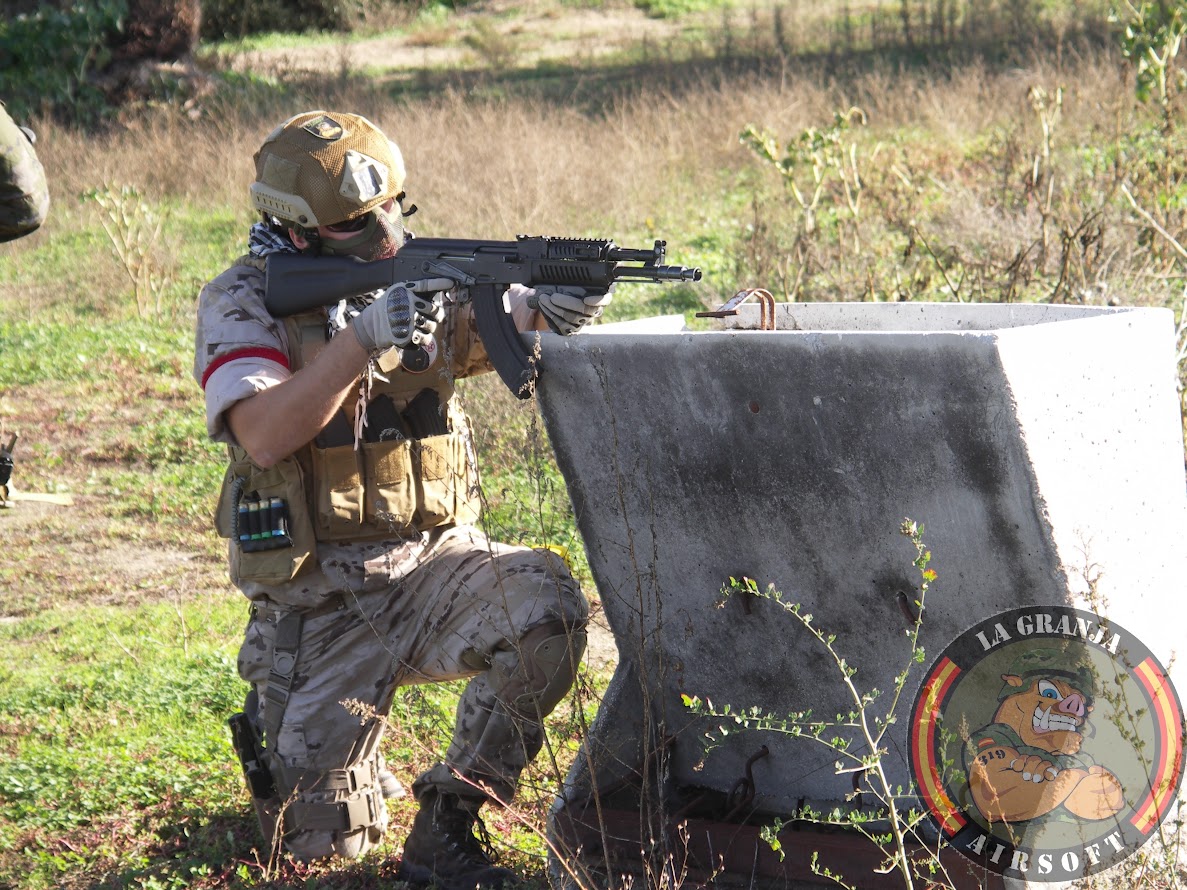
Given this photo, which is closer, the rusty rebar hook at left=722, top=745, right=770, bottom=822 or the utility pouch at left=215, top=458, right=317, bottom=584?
the rusty rebar hook at left=722, top=745, right=770, bottom=822

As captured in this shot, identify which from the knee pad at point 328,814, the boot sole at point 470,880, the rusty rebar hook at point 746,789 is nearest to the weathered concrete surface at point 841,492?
the rusty rebar hook at point 746,789

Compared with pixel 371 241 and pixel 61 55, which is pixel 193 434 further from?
pixel 61 55

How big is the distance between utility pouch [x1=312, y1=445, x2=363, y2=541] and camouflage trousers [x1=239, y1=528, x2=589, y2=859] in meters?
0.20

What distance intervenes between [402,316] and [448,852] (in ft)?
4.21

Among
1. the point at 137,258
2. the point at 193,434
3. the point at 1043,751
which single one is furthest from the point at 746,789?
the point at 137,258

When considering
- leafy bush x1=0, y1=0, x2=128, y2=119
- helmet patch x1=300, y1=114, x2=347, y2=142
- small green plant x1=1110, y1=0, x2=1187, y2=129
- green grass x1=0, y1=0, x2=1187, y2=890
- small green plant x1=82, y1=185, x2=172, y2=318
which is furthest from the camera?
leafy bush x1=0, y1=0, x2=128, y2=119

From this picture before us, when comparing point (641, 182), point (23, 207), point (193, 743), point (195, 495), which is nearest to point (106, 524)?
point (195, 495)

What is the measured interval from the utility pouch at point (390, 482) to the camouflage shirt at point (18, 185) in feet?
6.30

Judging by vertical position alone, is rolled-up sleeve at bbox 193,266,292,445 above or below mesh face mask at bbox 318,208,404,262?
below

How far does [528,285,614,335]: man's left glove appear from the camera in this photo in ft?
10.0

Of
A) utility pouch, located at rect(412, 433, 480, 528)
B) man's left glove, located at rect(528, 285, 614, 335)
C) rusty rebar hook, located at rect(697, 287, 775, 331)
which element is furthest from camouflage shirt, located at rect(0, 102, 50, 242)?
rusty rebar hook, located at rect(697, 287, 775, 331)

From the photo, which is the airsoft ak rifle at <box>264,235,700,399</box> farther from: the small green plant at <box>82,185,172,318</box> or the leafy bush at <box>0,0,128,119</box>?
the leafy bush at <box>0,0,128,119</box>

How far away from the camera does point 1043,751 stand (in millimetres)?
2527

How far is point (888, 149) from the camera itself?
33.9 feet
